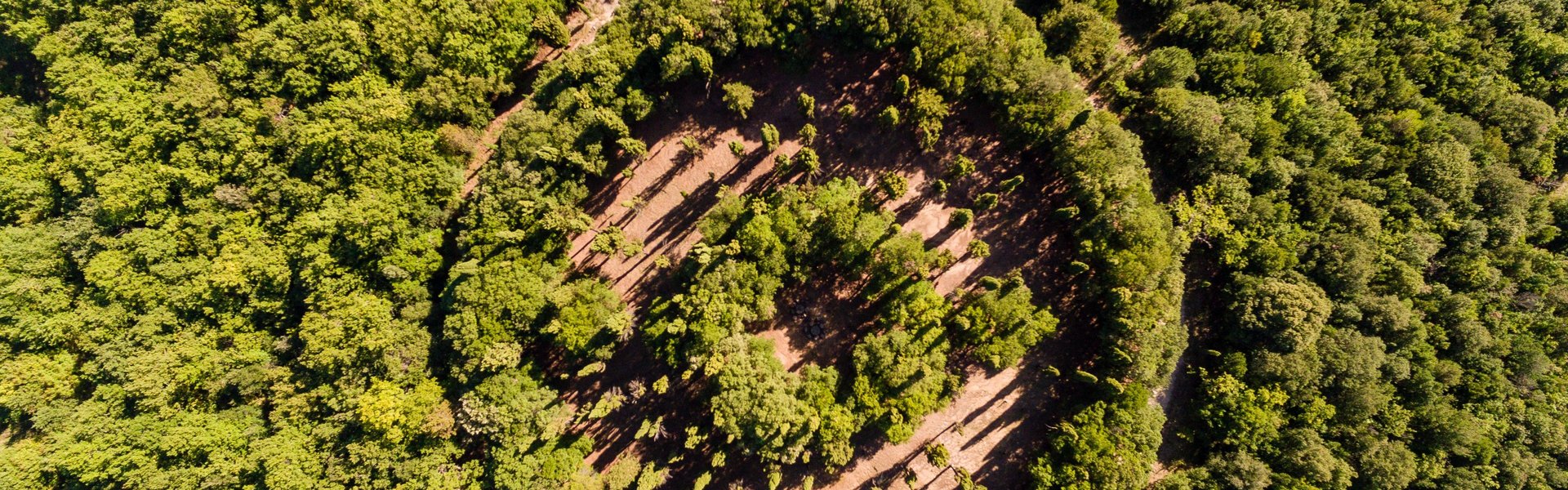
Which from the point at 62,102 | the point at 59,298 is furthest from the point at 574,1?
the point at 59,298

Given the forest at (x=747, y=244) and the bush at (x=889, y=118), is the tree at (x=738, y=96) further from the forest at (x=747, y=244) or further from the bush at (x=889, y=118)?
the bush at (x=889, y=118)

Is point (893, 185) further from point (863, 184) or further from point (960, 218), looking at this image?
point (960, 218)

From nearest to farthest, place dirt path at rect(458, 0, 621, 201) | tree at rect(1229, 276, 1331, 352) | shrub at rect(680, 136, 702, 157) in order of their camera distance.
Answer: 1. tree at rect(1229, 276, 1331, 352)
2. shrub at rect(680, 136, 702, 157)
3. dirt path at rect(458, 0, 621, 201)

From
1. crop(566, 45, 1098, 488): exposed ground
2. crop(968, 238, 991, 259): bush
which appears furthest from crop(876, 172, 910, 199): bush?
crop(968, 238, 991, 259): bush

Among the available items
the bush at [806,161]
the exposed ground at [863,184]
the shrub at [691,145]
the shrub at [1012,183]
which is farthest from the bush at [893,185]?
the shrub at [691,145]

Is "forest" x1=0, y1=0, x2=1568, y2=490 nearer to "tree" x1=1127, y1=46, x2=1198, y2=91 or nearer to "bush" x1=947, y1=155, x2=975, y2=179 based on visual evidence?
"tree" x1=1127, y1=46, x2=1198, y2=91

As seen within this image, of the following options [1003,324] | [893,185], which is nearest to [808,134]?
[893,185]
